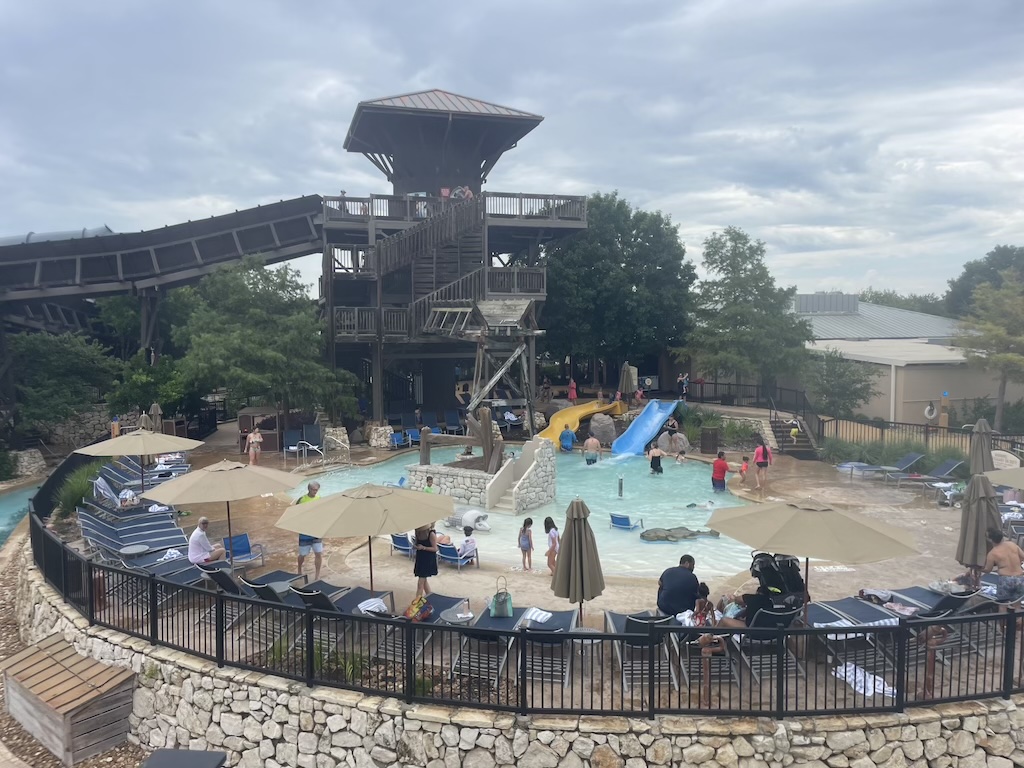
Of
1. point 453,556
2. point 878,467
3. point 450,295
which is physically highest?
point 450,295

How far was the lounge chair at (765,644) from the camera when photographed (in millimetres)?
6633

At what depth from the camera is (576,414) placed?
1045 inches

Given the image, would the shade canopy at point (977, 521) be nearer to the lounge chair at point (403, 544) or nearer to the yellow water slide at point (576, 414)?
the lounge chair at point (403, 544)

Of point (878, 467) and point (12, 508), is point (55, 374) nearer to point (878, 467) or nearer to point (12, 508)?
point (12, 508)

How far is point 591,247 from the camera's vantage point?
110ft

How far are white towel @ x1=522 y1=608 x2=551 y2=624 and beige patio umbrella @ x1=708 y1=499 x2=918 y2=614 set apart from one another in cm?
212

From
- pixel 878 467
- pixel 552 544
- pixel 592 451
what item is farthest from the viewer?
pixel 592 451

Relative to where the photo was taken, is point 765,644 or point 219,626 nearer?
point 765,644

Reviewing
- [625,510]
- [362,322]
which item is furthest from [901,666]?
[362,322]

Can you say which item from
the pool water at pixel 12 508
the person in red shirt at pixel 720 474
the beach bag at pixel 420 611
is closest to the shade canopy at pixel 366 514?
the beach bag at pixel 420 611

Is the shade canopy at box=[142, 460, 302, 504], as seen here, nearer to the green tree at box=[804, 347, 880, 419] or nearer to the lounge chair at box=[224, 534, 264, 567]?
the lounge chair at box=[224, 534, 264, 567]

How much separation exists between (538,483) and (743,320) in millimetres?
14760

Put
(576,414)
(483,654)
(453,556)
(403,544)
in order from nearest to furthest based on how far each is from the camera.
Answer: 1. (483,654)
2. (453,556)
3. (403,544)
4. (576,414)

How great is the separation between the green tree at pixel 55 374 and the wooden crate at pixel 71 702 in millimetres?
18927
